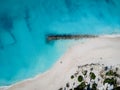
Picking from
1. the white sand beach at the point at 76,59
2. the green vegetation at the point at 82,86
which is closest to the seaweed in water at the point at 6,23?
the white sand beach at the point at 76,59

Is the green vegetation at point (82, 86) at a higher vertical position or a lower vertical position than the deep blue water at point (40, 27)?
lower

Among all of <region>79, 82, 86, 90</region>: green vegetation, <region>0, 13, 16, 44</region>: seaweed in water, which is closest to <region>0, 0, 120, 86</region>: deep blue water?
<region>0, 13, 16, 44</region>: seaweed in water

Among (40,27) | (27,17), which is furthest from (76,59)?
(27,17)

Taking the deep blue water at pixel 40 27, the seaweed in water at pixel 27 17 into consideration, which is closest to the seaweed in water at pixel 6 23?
the deep blue water at pixel 40 27

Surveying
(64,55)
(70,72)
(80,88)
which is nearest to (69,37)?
(64,55)

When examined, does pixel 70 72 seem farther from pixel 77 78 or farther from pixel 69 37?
pixel 69 37

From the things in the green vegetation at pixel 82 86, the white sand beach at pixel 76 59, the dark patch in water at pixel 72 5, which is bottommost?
the green vegetation at pixel 82 86

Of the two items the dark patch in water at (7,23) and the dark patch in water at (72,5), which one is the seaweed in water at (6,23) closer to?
the dark patch in water at (7,23)
